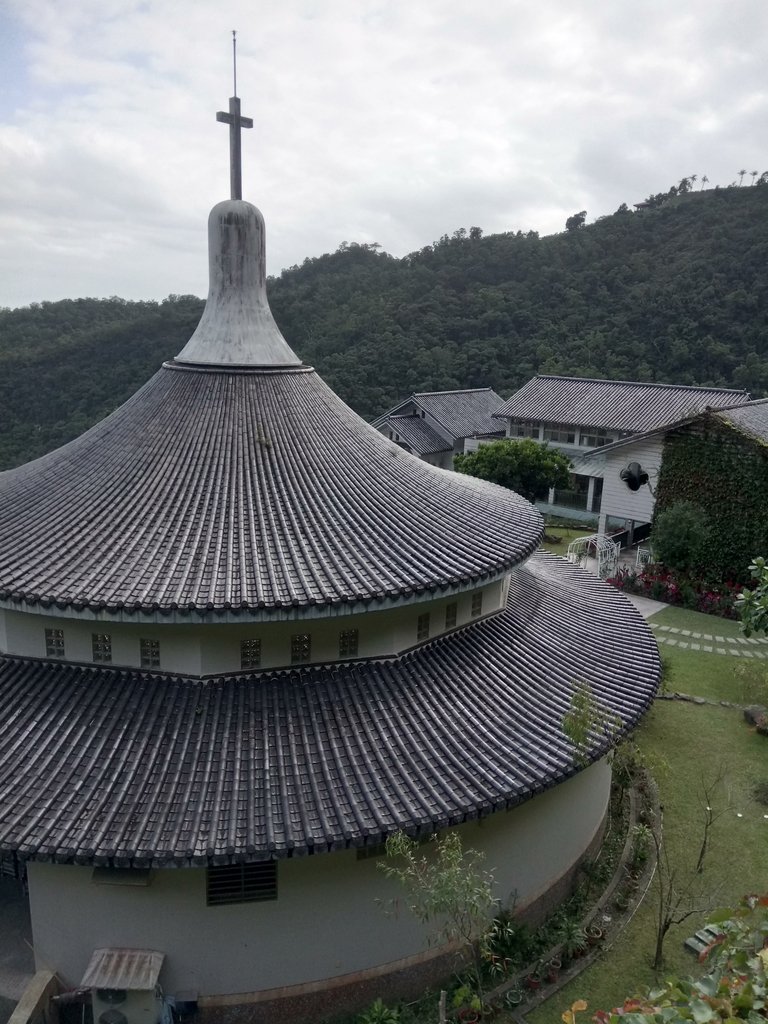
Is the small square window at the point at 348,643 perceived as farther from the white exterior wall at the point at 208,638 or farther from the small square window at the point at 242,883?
the small square window at the point at 242,883

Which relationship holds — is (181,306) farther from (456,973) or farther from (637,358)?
(456,973)

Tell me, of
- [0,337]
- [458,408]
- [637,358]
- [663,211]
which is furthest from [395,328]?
[0,337]

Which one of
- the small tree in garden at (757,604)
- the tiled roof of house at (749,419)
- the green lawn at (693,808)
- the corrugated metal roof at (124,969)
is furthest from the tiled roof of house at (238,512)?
the tiled roof of house at (749,419)

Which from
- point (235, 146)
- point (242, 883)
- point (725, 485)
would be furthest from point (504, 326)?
point (242, 883)

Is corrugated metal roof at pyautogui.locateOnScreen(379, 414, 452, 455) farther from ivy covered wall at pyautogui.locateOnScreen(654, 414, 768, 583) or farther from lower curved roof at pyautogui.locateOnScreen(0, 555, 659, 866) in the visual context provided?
lower curved roof at pyautogui.locateOnScreen(0, 555, 659, 866)

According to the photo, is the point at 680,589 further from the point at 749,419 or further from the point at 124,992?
the point at 124,992

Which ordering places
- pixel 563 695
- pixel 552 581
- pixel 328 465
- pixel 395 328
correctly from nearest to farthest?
pixel 563 695
pixel 328 465
pixel 552 581
pixel 395 328
